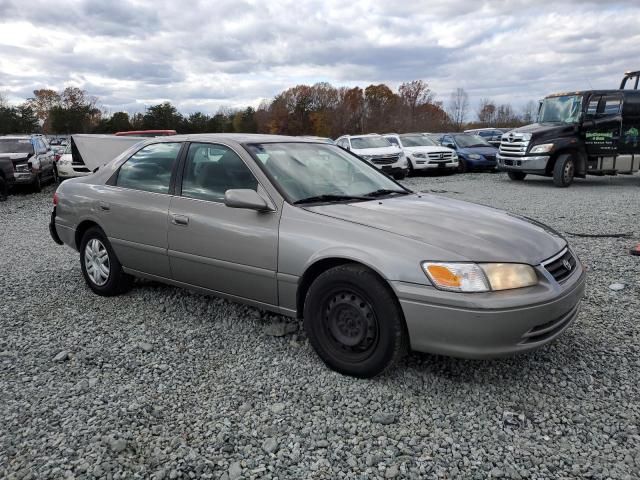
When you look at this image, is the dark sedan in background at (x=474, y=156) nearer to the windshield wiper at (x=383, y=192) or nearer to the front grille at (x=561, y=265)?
the windshield wiper at (x=383, y=192)

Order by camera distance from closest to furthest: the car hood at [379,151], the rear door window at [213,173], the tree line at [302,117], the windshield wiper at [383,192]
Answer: the rear door window at [213,173], the windshield wiper at [383,192], the car hood at [379,151], the tree line at [302,117]

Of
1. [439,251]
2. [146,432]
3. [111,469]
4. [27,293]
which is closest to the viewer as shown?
[111,469]

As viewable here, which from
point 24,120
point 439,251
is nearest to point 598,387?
point 439,251

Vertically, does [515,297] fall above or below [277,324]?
above

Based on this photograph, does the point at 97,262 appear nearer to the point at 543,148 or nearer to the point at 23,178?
the point at 23,178

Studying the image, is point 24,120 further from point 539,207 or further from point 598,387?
point 598,387

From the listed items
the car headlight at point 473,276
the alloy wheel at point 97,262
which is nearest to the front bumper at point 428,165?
the alloy wheel at point 97,262

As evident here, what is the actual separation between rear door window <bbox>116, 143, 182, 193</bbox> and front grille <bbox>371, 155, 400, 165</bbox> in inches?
495

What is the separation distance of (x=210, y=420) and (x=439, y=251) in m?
1.55

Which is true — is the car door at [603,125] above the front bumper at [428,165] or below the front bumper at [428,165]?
above

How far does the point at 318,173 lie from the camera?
3.96m

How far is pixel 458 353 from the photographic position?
287cm

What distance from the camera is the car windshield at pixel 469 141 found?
20.3 m

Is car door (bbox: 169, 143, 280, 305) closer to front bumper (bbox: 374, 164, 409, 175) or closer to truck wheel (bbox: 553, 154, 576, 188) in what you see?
truck wheel (bbox: 553, 154, 576, 188)
